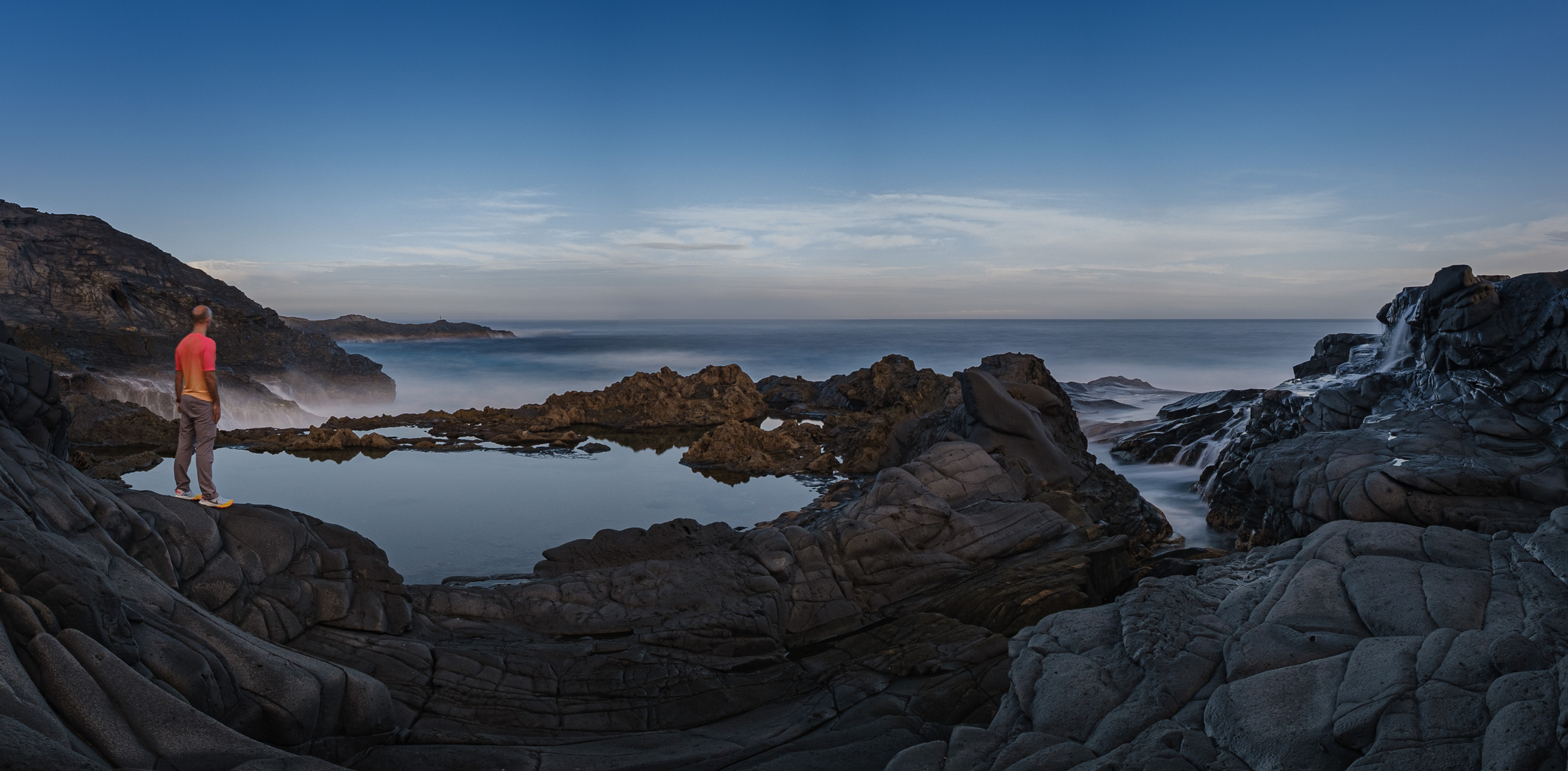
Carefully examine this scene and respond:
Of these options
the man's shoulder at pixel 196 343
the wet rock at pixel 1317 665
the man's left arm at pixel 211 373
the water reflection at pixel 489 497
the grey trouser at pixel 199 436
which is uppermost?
the man's shoulder at pixel 196 343

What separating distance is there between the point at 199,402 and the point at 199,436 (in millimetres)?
414

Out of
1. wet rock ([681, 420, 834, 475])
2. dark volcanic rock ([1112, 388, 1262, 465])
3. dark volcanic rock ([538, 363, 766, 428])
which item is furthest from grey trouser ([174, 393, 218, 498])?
dark volcanic rock ([1112, 388, 1262, 465])

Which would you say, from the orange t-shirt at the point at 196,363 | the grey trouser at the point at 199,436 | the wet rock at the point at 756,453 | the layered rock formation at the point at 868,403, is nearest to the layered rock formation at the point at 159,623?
the grey trouser at the point at 199,436

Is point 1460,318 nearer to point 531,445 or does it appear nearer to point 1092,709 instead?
point 1092,709

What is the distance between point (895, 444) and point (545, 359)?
2042 inches

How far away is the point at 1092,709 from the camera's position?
5.75 meters

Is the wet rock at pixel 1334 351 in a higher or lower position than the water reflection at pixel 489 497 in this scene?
higher

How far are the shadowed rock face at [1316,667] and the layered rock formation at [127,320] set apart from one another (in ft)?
92.1

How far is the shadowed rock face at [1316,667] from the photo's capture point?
14.1 feet

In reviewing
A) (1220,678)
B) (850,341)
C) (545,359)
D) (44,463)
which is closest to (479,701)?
(44,463)

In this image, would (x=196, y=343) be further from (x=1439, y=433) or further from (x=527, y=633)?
(x=1439, y=433)

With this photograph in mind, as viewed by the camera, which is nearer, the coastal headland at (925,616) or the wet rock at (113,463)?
the coastal headland at (925,616)

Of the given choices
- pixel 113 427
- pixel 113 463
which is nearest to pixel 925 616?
pixel 113 463

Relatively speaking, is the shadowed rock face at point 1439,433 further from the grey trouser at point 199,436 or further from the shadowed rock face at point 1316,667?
the grey trouser at point 199,436
